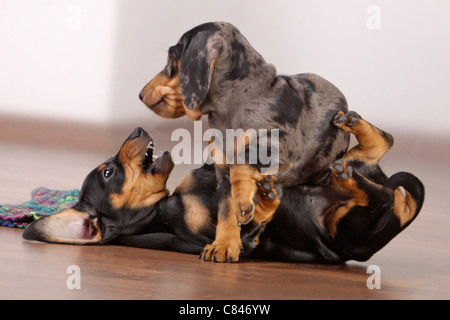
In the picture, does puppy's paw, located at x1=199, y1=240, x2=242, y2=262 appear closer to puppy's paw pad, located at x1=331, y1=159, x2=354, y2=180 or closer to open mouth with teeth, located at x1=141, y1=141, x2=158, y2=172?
puppy's paw pad, located at x1=331, y1=159, x2=354, y2=180

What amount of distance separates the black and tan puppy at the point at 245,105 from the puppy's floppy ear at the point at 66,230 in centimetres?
61

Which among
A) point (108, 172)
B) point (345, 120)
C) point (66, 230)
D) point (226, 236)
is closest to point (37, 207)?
point (66, 230)

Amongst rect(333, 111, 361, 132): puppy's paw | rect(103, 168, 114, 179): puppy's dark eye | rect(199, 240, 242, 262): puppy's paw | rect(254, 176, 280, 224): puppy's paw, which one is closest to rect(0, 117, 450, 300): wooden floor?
rect(199, 240, 242, 262): puppy's paw

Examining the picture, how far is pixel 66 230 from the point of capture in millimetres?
3520

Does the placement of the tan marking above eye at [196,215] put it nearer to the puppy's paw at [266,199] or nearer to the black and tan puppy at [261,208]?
the black and tan puppy at [261,208]

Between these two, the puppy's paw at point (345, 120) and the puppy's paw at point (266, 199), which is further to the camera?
the puppy's paw at point (345, 120)

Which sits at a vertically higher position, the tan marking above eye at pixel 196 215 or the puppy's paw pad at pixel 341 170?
the puppy's paw pad at pixel 341 170

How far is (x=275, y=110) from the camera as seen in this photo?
3.12 metres

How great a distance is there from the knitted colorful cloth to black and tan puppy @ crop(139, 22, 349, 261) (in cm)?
117

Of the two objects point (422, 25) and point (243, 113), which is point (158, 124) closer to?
point (422, 25)

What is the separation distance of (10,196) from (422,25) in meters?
4.89

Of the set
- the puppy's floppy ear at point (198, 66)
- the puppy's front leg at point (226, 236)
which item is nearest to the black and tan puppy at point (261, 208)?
the puppy's front leg at point (226, 236)

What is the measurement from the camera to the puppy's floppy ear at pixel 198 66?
315cm

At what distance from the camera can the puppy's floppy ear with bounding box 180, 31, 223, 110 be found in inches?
124
